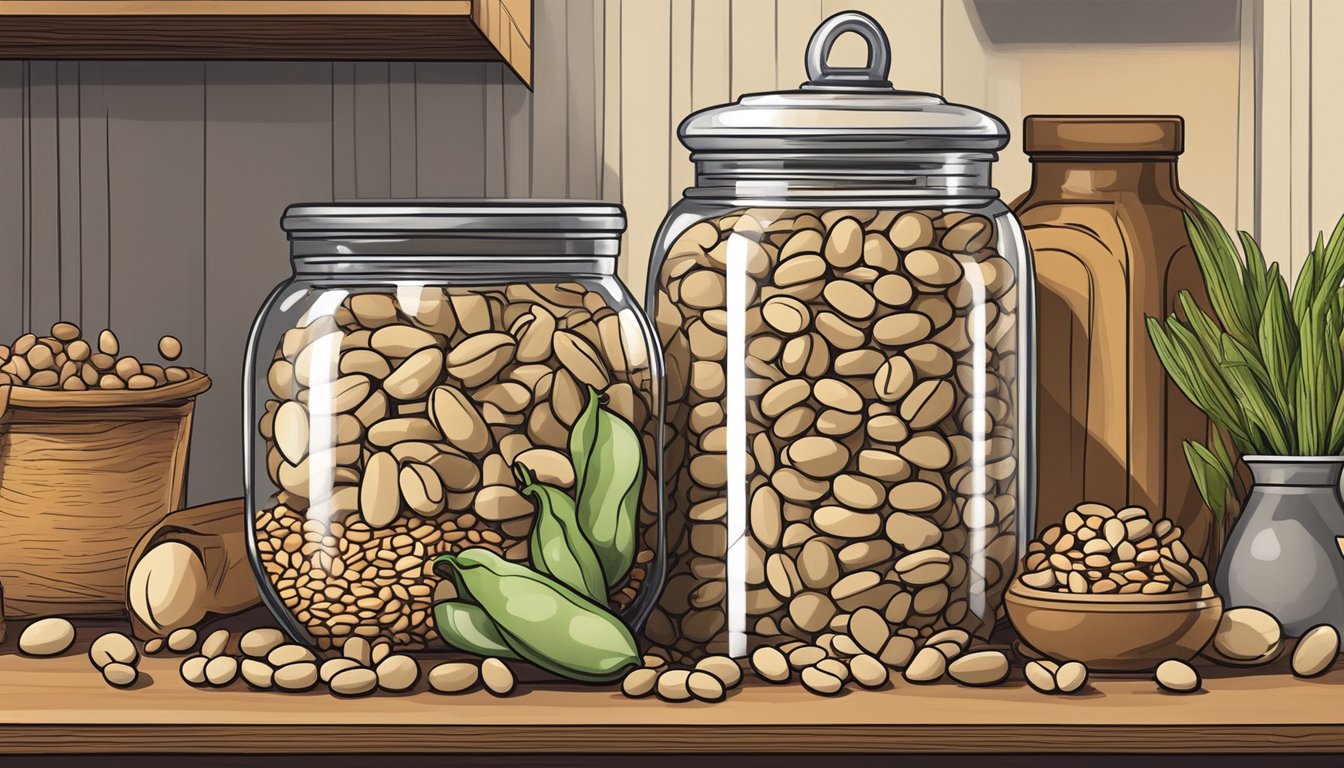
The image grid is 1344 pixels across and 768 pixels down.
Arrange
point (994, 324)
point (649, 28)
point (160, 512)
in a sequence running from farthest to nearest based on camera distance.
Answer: point (649, 28) → point (160, 512) → point (994, 324)

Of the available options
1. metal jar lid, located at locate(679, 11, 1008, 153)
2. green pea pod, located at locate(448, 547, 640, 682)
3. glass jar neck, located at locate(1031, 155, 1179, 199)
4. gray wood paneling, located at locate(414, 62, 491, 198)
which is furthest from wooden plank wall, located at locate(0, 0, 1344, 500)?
green pea pod, located at locate(448, 547, 640, 682)

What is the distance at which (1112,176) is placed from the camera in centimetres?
92

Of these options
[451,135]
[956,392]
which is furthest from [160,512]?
[956,392]

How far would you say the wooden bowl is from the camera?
0.76 meters

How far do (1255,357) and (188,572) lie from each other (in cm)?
69

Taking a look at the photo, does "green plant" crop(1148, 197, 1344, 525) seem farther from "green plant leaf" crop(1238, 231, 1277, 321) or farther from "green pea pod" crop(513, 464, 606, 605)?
"green pea pod" crop(513, 464, 606, 605)

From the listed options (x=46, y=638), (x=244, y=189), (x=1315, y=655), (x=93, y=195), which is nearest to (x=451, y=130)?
(x=244, y=189)

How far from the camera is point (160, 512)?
0.93 meters

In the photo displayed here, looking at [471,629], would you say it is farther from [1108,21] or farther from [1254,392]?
[1108,21]

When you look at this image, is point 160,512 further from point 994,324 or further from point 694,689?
point 994,324

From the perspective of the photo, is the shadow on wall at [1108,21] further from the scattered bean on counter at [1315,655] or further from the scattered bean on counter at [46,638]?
the scattered bean on counter at [46,638]

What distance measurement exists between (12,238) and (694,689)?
2.49 ft

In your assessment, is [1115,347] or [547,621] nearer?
[547,621]

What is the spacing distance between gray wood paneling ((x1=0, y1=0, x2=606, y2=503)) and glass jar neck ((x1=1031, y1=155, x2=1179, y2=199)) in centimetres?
39
